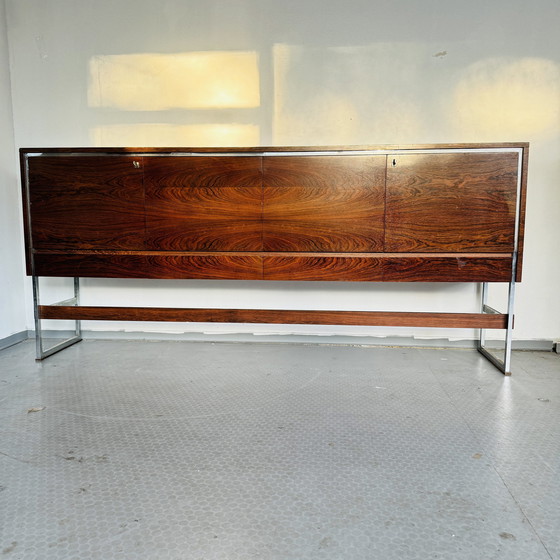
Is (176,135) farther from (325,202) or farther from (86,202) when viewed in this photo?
(325,202)

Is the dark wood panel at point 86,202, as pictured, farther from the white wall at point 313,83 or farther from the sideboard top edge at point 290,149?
the white wall at point 313,83

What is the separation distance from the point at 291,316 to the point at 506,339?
113cm

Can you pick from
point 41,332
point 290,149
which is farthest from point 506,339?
point 41,332

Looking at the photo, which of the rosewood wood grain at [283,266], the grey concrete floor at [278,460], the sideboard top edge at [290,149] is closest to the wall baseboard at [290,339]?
the grey concrete floor at [278,460]

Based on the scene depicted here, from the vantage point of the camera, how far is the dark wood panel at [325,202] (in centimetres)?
212

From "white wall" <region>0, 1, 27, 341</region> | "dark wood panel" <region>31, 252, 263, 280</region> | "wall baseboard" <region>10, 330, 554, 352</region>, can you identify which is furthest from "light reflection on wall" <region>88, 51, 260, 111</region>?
"wall baseboard" <region>10, 330, 554, 352</region>

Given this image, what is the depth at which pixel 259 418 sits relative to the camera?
5.72 ft

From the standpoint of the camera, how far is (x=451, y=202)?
209 centimetres

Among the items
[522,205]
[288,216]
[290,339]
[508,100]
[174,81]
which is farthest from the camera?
[290,339]

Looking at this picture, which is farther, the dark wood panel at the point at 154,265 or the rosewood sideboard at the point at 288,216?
the dark wood panel at the point at 154,265

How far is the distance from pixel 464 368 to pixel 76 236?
2228 millimetres

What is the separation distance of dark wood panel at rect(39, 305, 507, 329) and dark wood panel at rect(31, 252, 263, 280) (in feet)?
0.68

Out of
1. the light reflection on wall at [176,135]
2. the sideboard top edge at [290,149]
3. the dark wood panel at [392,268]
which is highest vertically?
the light reflection on wall at [176,135]

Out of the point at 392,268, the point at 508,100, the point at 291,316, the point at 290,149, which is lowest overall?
the point at 291,316
